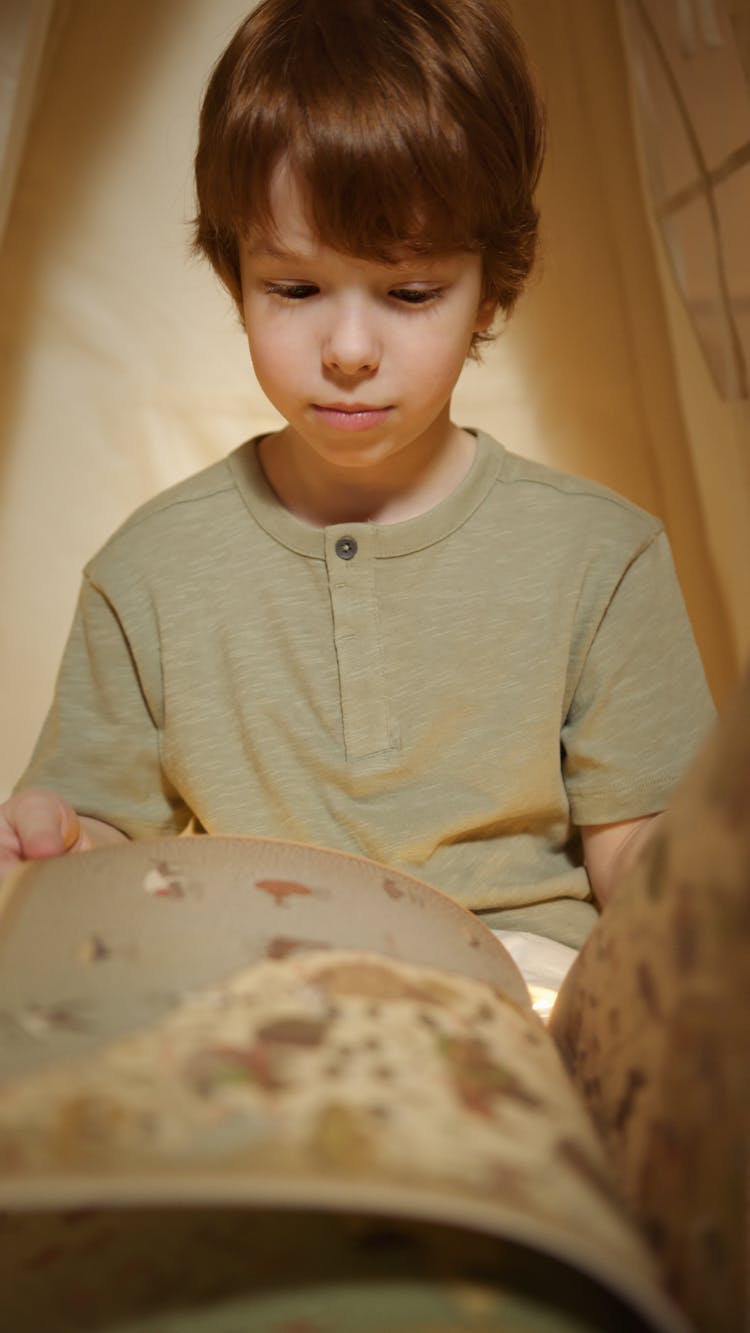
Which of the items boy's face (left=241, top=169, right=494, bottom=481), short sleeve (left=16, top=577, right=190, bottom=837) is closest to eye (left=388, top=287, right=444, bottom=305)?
boy's face (left=241, top=169, right=494, bottom=481)

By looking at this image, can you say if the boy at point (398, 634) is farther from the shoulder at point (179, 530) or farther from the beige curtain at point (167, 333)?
the beige curtain at point (167, 333)

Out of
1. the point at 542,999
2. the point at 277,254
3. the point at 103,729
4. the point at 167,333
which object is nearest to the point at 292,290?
the point at 277,254

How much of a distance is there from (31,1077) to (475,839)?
1.72 ft

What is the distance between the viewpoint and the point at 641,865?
1.43 ft

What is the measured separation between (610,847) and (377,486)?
29 centimetres

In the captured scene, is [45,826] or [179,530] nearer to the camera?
[45,826]

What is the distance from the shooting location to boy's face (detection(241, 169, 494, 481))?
72 cm

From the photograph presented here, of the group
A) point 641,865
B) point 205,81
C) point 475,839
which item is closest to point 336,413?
point 475,839

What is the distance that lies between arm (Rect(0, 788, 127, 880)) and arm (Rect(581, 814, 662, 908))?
340mm

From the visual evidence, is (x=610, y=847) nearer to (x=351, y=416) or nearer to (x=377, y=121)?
(x=351, y=416)

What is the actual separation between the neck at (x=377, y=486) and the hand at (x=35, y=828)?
0.87 ft

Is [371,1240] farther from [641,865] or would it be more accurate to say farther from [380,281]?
[380,281]

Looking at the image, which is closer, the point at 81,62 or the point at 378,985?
the point at 378,985

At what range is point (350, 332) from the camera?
2.35ft
